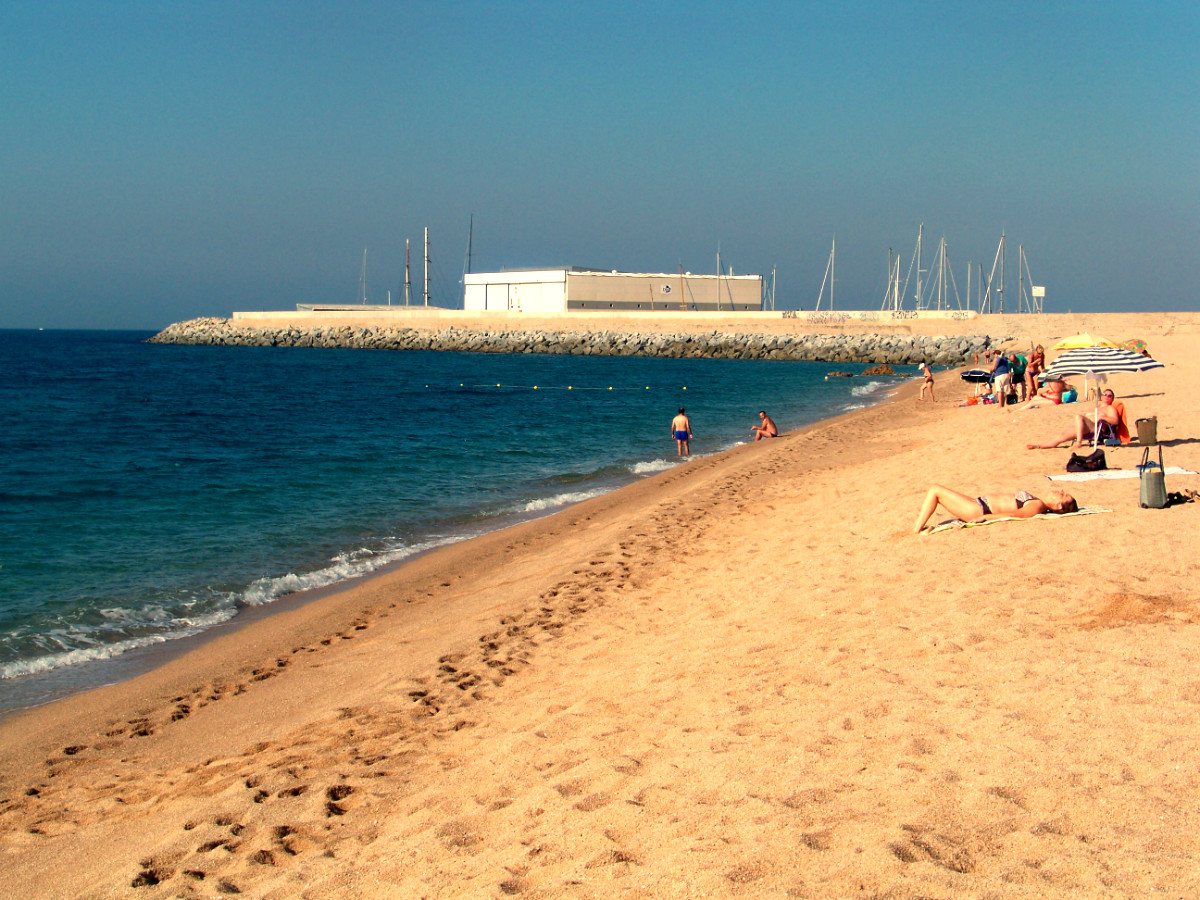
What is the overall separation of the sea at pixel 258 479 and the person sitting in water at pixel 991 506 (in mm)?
6824

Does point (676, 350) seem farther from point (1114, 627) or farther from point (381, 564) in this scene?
point (1114, 627)

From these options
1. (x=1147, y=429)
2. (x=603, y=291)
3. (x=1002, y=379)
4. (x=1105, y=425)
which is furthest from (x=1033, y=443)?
(x=603, y=291)

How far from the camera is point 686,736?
4.91 m

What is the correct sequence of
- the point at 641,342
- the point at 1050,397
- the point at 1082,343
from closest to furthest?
the point at 1082,343
the point at 1050,397
the point at 641,342

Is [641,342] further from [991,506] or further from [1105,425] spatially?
[991,506]

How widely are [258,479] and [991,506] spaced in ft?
48.1

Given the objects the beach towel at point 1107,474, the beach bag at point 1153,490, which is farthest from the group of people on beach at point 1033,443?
the beach towel at point 1107,474

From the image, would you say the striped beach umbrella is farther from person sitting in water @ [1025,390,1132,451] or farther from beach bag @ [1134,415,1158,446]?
beach bag @ [1134,415,1158,446]

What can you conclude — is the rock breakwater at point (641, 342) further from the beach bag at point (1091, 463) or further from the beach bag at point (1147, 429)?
the beach bag at point (1091, 463)

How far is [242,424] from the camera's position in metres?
29.3

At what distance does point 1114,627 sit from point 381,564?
870cm

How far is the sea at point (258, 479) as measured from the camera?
9734mm

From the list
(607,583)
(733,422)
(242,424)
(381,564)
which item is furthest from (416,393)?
(607,583)

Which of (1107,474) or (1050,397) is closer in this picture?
(1107,474)
